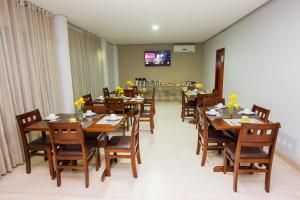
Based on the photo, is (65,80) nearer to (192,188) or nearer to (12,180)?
(12,180)

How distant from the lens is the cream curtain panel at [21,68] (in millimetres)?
2541

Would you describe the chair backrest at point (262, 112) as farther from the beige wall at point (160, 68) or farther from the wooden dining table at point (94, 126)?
the beige wall at point (160, 68)

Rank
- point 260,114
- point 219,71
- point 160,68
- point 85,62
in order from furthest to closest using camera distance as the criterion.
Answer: point 160,68, point 219,71, point 85,62, point 260,114

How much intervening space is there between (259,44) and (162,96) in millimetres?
5382

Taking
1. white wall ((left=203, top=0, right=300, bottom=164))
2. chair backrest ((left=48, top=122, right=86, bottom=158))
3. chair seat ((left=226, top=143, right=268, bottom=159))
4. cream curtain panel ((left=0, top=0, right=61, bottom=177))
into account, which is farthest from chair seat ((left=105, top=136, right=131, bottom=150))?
white wall ((left=203, top=0, right=300, bottom=164))

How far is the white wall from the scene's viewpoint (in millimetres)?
2613

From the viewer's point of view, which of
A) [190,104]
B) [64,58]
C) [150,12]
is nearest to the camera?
[150,12]

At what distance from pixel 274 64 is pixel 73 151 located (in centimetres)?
340

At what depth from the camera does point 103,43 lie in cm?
669

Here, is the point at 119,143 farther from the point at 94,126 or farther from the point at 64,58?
the point at 64,58

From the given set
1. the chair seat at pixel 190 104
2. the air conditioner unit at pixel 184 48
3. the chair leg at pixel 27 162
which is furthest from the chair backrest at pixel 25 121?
the air conditioner unit at pixel 184 48

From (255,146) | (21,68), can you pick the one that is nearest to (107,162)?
(255,146)

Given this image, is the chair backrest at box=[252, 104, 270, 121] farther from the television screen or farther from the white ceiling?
the television screen

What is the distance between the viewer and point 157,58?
324 inches
